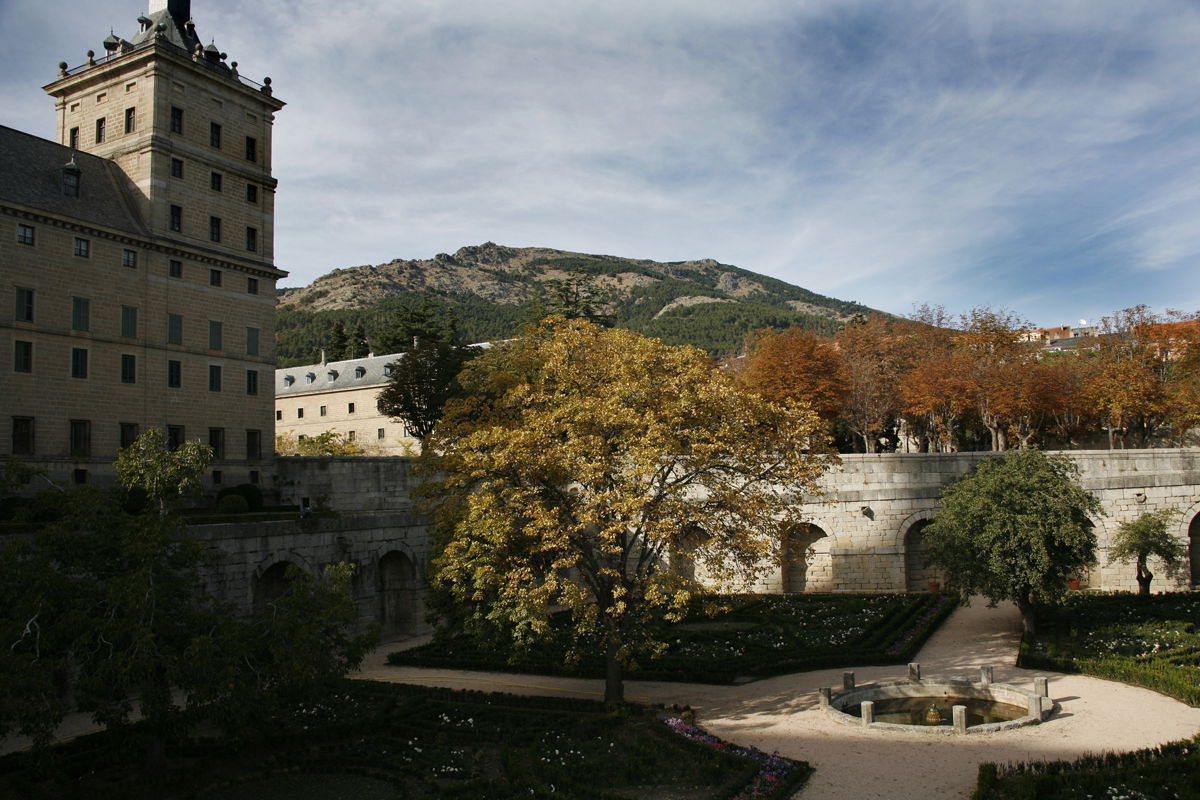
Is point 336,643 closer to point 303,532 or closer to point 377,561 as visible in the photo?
point 303,532

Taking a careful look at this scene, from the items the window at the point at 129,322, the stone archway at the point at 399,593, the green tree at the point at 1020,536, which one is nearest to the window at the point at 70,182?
the window at the point at 129,322

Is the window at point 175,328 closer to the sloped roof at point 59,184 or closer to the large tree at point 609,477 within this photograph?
the sloped roof at point 59,184

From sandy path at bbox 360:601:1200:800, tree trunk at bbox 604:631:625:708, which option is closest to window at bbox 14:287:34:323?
sandy path at bbox 360:601:1200:800

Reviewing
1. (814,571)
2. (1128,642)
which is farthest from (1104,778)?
(814,571)

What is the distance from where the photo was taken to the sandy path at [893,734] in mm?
17391

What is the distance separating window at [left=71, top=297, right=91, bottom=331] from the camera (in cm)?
3400

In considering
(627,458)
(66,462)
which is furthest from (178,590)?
(66,462)

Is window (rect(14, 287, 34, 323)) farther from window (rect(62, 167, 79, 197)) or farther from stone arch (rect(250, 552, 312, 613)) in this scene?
stone arch (rect(250, 552, 312, 613))

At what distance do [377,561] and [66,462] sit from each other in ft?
38.8

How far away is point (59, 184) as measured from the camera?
3478 centimetres

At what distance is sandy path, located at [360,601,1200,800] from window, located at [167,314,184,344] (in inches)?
655

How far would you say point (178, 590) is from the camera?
58.2 feet

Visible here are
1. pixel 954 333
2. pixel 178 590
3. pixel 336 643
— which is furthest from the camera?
pixel 954 333

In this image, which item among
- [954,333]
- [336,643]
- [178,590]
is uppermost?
[954,333]
